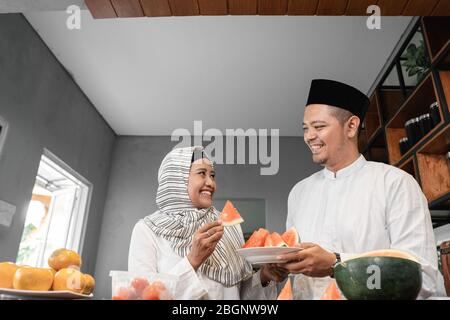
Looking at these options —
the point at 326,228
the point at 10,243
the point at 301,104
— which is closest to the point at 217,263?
the point at 326,228

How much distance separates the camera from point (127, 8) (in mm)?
2156

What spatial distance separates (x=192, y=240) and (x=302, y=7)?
1607mm

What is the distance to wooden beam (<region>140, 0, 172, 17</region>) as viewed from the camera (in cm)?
210

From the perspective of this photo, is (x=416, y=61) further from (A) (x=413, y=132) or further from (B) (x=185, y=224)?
(B) (x=185, y=224)

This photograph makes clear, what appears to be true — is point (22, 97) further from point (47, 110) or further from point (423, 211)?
point (423, 211)

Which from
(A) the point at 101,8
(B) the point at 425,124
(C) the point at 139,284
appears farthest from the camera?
(B) the point at 425,124

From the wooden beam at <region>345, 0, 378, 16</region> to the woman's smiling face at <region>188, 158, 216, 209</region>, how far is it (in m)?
1.40

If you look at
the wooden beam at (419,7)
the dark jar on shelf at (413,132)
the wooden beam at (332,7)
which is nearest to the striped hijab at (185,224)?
the wooden beam at (332,7)

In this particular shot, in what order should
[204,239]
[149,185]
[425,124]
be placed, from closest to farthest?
[204,239]
[425,124]
[149,185]

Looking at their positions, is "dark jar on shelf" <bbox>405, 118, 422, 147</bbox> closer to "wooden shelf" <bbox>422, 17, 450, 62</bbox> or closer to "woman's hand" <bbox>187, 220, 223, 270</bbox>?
"wooden shelf" <bbox>422, 17, 450, 62</bbox>

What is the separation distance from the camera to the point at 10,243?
3.12 metres

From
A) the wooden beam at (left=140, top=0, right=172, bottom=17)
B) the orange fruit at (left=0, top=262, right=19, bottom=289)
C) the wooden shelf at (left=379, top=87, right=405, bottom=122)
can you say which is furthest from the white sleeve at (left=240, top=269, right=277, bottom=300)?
the wooden shelf at (left=379, top=87, right=405, bottom=122)

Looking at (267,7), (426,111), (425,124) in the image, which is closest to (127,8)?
(267,7)

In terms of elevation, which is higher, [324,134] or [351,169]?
[324,134]
